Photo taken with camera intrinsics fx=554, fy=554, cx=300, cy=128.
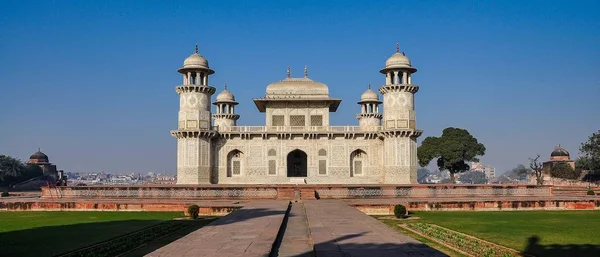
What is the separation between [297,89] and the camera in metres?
43.0

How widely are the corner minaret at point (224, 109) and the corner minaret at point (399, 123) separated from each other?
1779 centimetres

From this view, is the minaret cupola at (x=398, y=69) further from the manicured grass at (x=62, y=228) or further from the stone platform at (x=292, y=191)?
the manicured grass at (x=62, y=228)

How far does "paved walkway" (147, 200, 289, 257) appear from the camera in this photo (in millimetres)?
9375

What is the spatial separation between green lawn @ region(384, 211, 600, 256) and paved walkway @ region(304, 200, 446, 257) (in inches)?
104

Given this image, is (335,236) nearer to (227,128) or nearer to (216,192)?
(216,192)

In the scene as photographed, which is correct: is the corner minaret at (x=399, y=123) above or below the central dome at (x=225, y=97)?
below

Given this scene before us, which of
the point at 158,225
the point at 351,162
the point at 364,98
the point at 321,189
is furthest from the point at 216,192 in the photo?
the point at 364,98

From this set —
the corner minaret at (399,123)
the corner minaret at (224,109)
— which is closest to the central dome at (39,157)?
the corner minaret at (224,109)

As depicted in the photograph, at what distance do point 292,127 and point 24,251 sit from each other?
30.7 meters

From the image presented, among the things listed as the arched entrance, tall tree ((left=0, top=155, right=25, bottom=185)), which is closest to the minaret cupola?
the arched entrance

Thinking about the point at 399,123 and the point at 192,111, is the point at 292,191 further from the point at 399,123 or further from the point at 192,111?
the point at 192,111

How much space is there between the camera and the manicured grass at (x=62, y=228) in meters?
12.2

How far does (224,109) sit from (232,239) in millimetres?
41698

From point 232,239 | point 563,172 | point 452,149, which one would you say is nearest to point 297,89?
point 452,149
